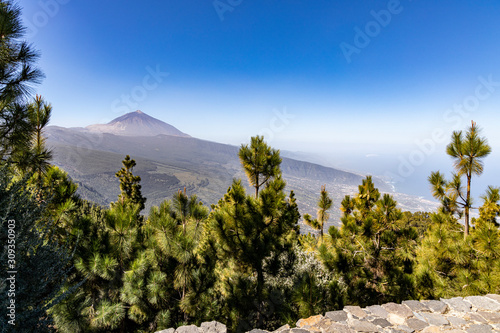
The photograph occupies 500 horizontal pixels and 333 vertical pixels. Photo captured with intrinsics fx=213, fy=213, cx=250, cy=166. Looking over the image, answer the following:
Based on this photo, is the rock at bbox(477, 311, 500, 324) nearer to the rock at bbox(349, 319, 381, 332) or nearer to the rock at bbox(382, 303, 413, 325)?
the rock at bbox(382, 303, 413, 325)

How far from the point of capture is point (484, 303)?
3.43 meters

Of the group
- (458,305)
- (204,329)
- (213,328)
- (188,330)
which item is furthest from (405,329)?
(188,330)

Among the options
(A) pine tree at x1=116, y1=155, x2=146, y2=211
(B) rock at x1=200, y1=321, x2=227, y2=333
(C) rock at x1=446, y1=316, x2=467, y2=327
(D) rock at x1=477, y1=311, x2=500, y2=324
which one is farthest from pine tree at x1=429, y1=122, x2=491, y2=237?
(A) pine tree at x1=116, y1=155, x2=146, y2=211

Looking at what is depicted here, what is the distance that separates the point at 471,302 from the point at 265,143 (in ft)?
15.1

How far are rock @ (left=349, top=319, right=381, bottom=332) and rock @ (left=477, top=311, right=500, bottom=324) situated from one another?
5.52ft

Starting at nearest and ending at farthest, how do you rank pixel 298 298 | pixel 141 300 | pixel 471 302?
1. pixel 471 302
2. pixel 298 298
3. pixel 141 300

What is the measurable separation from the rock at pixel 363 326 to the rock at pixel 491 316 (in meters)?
1.68

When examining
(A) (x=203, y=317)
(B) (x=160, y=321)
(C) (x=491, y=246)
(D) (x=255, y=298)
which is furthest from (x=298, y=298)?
(C) (x=491, y=246)

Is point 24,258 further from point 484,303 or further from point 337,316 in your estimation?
point 484,303

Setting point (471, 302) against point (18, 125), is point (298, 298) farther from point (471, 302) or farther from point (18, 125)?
point (18, 125)

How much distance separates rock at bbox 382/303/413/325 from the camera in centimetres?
306

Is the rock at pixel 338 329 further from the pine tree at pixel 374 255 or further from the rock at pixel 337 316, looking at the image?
the pine tree at pixel 374 255

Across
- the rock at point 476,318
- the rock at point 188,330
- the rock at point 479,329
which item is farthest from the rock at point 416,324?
the rock at point 188,330

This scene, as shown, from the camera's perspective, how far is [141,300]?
4.00m
